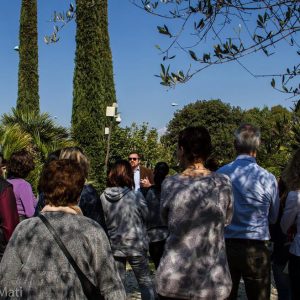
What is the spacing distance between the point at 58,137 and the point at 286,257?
10.00 meters

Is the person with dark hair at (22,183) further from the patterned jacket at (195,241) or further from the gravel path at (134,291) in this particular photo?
the gravel path at (134,291)

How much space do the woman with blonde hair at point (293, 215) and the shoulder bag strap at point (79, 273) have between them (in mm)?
1887

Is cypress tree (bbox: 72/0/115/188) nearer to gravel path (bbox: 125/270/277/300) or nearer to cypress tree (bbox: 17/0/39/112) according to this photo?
cypress tree (bbox: 17/0/39/112)

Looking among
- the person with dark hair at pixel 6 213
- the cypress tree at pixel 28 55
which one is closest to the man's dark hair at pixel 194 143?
the person with dark hair at pixel 6 213

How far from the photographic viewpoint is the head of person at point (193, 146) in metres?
3.07

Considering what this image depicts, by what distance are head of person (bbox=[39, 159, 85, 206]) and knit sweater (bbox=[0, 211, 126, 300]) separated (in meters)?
0.09

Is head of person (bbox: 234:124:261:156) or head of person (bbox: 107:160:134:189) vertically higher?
head of person (bbox: 234:124:261:156)

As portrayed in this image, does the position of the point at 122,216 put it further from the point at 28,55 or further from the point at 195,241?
the point at 28,55

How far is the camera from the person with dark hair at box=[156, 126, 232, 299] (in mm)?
2857

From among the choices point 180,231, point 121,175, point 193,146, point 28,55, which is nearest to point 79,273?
point 180,231

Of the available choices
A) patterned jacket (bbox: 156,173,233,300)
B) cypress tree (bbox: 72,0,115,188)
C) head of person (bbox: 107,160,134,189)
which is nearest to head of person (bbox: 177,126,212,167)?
patterned jacket (bbox: 156,173,233,300)

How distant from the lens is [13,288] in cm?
233

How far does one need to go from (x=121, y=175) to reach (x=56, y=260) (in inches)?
101

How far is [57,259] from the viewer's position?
7.61ft
